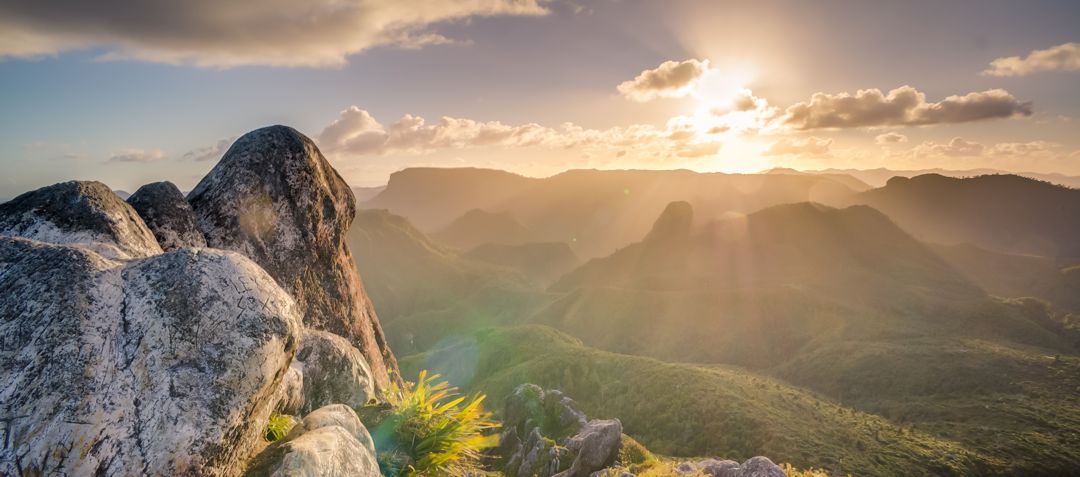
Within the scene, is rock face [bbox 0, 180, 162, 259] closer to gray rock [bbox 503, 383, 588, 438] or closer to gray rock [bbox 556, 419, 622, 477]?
gray rock [bbox 556, 419, 622, 477]

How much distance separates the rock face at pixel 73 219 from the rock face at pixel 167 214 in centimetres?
268

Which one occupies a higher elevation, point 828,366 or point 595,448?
point 595,448

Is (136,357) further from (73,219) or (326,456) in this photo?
(73,219)

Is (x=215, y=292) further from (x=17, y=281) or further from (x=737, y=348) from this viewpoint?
(x=737, y=348)

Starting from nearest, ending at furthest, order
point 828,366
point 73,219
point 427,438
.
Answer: point 73,219
point 427,438
point 828,366

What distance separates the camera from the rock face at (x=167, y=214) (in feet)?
40.7

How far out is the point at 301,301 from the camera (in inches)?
614

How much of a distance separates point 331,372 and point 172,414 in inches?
272

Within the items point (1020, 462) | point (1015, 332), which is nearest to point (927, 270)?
point (1015, 332)

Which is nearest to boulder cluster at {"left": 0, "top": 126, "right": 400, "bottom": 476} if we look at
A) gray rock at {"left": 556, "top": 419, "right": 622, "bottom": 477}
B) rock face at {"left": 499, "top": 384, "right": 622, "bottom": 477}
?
rock face at {"left": 499, "top": 384, "right": 622, "bottom": 477}

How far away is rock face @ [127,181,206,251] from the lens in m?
12.4

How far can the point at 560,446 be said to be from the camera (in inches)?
1232

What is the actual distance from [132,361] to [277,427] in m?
2.80

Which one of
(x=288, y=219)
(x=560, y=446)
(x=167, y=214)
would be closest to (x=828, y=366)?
(x=560, y=446)
